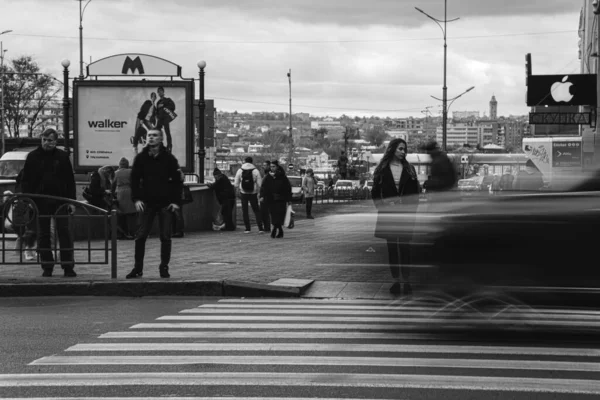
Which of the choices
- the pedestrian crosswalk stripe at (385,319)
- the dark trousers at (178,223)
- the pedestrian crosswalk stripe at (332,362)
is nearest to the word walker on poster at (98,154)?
the dark trousers at (178,223)

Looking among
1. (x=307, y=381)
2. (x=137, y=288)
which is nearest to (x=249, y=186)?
(x=137, y=288)

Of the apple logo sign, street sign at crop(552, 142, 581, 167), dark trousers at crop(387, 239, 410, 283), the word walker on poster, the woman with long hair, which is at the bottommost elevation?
dark trousers at crop(387, 239, 410, 283)

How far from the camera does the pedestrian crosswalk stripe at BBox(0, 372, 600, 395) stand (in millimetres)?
6168

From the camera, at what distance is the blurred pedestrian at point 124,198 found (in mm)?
18703

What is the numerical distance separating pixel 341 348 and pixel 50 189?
6.27m

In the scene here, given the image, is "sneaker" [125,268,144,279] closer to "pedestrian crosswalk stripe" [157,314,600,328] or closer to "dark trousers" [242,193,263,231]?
"pedestrian crosswalk stripe" [157,314,600,328]

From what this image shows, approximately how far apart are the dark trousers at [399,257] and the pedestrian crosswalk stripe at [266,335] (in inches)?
22.9

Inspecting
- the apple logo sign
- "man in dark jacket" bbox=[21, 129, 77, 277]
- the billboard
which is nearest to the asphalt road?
"man in dark jacket" bbox=[21, 129, 77, 277]

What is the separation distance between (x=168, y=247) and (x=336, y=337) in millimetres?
4424

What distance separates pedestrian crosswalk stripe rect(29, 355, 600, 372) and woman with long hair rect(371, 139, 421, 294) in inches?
49.6

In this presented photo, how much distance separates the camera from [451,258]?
294 inches

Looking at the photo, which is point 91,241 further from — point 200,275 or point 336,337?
point 336,337

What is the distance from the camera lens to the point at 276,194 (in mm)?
20984

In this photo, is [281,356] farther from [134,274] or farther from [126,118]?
[126,118]
